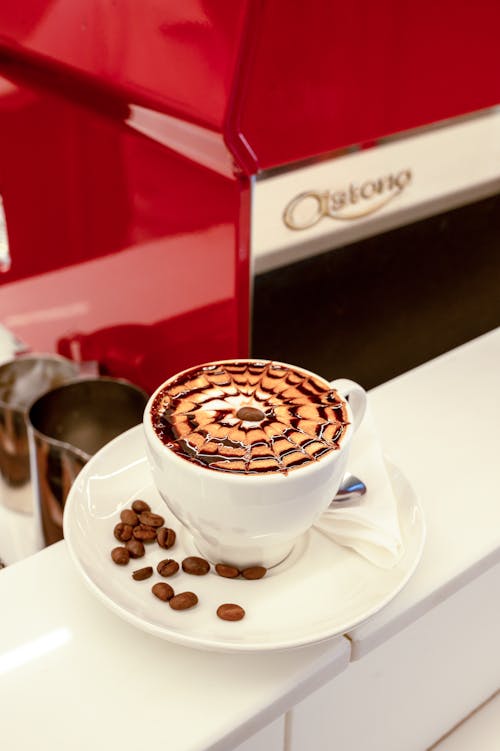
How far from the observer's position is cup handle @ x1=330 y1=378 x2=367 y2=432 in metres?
0.62

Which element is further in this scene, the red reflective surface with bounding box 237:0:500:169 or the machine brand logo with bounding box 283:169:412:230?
the machine brand logo with bounding box 283:169:412:230

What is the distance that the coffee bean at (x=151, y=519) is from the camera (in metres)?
0.63

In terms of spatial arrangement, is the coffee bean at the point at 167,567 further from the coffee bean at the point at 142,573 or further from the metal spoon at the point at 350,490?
the metal spoon at the point at 350,490

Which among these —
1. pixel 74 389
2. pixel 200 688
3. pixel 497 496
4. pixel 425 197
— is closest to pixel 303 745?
pixel 200 688

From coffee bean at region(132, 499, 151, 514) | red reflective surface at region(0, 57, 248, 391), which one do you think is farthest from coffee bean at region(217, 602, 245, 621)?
red reflective surface at region(0, 57, 248, 391)

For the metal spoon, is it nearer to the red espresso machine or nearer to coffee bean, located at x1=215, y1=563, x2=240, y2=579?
coffee bean, located at x1=215, y1=563, x2=240, y2=579

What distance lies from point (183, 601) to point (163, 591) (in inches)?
0.6

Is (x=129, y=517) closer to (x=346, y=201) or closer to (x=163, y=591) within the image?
(x=163, y=591)

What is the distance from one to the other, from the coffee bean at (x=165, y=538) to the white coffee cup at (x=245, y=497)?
1.4 inches

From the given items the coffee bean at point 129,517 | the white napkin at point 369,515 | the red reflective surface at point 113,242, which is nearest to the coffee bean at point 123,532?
the coffee bean at point 129,517

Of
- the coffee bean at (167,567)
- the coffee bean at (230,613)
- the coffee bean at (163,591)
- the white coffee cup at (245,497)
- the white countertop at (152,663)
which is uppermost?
the white coffee cup at (245,497)

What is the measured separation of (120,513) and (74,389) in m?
0.37

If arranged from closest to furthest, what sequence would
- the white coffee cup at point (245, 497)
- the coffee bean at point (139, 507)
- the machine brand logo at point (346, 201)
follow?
the white coffee cup at point (245, 497)
the coffee bean at point (139, 507)
the machine brand logo at point (346, 201)

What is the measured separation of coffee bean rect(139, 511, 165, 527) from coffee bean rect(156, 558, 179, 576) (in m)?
0.04
